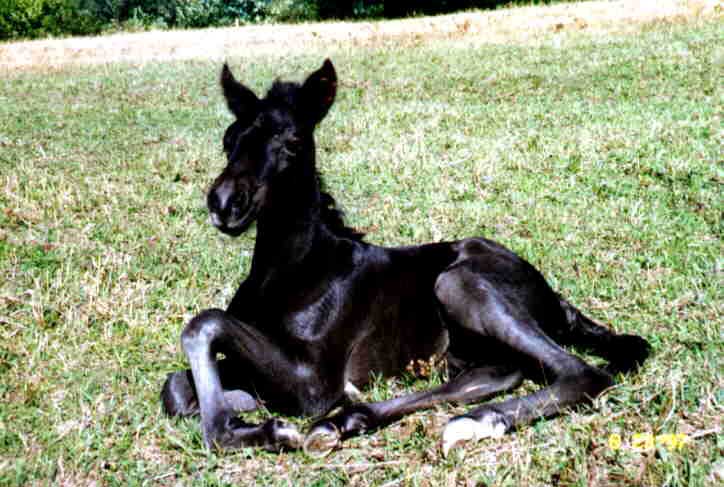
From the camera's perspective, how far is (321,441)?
345 cm

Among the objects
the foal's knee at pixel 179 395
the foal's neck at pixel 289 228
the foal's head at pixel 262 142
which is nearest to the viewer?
the foal's head at pixel 262 142

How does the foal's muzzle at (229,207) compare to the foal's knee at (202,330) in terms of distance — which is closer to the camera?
the foal's muzzle at (229,207)

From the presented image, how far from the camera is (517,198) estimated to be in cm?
752

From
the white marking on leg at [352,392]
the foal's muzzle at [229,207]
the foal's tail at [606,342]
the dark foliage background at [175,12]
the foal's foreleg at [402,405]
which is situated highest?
the dark foliage background at [175,12]

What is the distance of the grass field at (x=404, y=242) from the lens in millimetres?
3336

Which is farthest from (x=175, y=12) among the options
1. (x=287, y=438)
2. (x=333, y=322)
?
(x=287, y=438)

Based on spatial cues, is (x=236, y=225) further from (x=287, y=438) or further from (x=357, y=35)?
(x=357, y=35)

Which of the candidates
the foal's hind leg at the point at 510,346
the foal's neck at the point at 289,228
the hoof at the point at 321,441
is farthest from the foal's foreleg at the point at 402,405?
the foal's neck at the point at 289,228

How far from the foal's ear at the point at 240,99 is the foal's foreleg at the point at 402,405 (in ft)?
5.38

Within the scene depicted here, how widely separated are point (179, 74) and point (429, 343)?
56.6ft

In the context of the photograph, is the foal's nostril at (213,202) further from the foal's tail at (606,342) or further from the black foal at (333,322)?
the foal's tail at (606,342)

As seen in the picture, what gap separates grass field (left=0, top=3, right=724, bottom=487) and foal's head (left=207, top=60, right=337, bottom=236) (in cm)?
115

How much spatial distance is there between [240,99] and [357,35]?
76.3 feet

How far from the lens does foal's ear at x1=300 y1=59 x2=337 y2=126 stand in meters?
4.07
